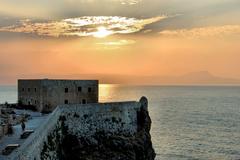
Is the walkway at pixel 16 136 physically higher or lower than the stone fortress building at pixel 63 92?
lower

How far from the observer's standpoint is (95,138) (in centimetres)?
3866

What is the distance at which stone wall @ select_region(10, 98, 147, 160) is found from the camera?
3070 centimetres

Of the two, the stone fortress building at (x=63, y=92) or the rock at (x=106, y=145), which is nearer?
the rock at (x=106, y=145)

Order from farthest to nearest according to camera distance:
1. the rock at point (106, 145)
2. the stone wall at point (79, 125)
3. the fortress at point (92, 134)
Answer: the rock at point (106, 145) < the fortress at point (92, 134) < the stone wall at point (79, 125)

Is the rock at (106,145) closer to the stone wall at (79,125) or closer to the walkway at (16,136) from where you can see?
the stone wall at (79,125)

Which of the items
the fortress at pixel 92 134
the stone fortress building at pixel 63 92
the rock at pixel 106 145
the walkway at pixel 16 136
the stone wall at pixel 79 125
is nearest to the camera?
the stone wall at pixel 79 125

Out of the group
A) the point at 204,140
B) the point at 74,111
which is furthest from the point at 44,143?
the point at 204,140

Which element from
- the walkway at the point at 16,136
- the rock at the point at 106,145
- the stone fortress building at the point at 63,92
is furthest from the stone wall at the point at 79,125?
the stone fortress building at the point at 63,92

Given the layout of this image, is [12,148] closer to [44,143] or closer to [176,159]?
[44,143]

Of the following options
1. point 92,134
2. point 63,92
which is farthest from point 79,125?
point 63,92

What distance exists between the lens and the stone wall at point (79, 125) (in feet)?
101

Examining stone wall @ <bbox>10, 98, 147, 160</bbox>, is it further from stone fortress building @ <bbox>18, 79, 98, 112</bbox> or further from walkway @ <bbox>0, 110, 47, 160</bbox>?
stone fortress building @ <bbox>18, 79, 98, 112</bbox>

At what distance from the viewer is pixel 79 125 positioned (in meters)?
37.3

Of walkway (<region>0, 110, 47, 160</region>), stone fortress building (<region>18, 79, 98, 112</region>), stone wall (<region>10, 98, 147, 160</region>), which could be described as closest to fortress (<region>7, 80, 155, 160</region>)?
stone wall (<region>10, 98, 147, 160</region>)
